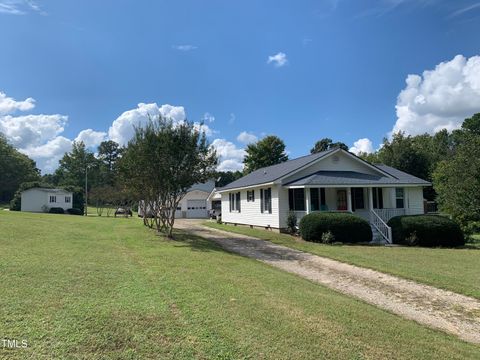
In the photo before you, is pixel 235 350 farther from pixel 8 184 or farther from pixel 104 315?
pixel 8 184

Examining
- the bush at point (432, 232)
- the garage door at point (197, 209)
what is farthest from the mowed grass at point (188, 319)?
the garage door at point (197, 209)

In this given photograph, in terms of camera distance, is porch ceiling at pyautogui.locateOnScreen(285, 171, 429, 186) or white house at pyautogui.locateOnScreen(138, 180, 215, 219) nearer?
porch ceiling at pyautogui.locateOnScreen(285, 171, 429, 186)

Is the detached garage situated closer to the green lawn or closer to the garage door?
the garage door

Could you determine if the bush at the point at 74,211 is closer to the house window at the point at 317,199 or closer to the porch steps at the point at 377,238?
the house window at the point at 317,199

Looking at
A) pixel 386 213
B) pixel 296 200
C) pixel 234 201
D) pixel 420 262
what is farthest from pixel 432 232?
pixel 234 201

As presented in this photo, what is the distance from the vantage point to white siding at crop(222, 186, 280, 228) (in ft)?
70.6

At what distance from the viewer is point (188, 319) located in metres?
5.07

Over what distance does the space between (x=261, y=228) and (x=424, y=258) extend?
39.8ft

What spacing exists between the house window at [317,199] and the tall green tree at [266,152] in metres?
34.5

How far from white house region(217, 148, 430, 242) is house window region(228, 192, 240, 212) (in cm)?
462

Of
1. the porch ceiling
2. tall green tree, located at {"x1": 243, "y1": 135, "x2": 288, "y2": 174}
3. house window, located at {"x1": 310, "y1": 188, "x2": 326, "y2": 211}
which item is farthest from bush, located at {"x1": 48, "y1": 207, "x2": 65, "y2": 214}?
house window, located at {"x1": 310, "y1": 188, "x2": 326, "y2": 211}

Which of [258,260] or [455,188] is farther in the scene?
[455,188]

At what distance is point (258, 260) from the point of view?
12039mm

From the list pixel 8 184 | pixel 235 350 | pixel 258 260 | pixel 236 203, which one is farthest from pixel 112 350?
pixel 8 184
